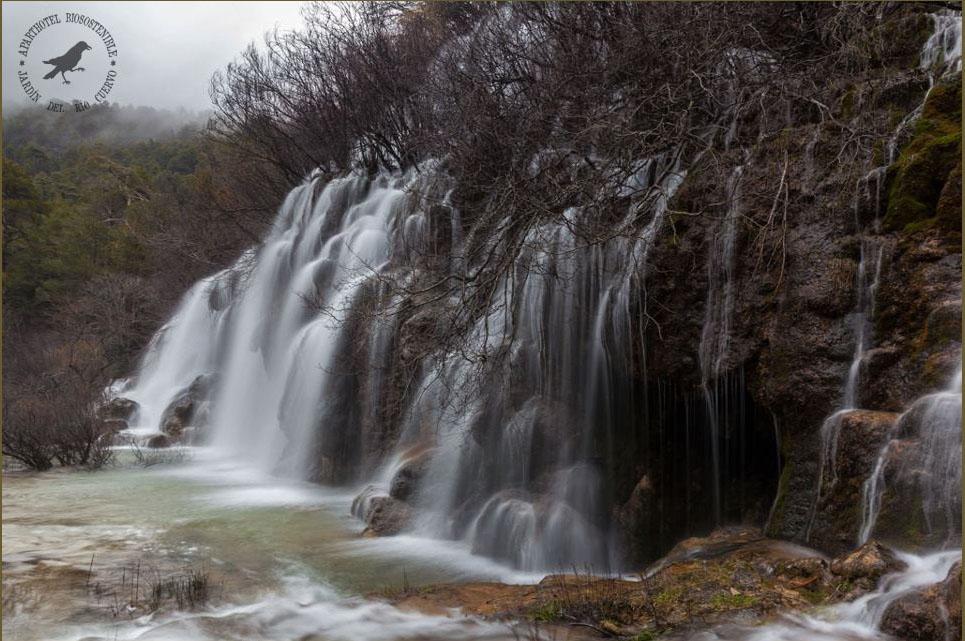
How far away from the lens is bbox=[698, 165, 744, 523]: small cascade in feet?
23.6

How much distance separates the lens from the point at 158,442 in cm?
1580

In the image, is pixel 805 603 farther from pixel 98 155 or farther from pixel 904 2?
pixel 98 155

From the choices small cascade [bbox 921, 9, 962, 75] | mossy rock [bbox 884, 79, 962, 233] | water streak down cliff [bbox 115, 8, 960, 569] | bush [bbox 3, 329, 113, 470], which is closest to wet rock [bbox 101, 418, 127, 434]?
bush [bbox 3, 329, 113, 470]

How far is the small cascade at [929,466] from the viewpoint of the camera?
479cm

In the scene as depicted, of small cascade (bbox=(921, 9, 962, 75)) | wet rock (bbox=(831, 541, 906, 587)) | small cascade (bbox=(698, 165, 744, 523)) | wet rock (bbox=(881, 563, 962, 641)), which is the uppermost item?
small cascade (bbox=(921, 9, 962, 75))

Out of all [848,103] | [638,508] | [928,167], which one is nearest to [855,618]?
[638,508]

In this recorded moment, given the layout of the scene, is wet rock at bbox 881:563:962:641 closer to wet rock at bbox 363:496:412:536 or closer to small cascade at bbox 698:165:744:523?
small cascade at bbox 698:165:744:523

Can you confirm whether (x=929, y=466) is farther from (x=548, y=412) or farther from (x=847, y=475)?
(x=548, y=412)

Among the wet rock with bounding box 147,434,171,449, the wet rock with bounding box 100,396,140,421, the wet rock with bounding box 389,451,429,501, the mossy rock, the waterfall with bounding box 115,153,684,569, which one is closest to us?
the mossy rock

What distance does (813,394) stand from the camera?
6.38 metres

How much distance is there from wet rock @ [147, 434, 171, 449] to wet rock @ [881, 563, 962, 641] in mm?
14666

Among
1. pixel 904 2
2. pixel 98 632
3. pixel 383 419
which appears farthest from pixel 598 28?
pixel 98 632

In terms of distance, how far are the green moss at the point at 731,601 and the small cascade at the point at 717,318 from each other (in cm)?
236

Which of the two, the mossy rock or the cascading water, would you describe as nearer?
the mossy rock
